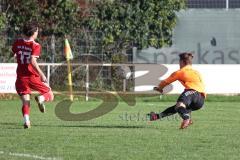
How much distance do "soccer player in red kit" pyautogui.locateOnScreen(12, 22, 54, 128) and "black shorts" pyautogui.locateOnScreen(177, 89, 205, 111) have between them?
2.41 metres

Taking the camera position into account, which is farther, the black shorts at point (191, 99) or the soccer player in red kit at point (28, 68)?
the black shorts at point (191, 99)

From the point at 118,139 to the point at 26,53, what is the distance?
291cm

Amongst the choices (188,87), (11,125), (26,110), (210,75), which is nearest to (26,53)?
(26,110)

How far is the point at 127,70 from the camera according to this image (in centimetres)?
2903

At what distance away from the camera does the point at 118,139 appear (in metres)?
11.7

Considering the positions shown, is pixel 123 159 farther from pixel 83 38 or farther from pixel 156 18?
pixel 156 18

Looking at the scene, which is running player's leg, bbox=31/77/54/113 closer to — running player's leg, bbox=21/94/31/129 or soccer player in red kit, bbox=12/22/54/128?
soccer player in red kit, bbox=12/22/54/128

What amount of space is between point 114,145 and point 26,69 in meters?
3.63

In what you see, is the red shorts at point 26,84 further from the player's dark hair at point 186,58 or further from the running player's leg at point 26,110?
the player's dark hair at point 186,58

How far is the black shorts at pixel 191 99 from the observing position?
1404 cm

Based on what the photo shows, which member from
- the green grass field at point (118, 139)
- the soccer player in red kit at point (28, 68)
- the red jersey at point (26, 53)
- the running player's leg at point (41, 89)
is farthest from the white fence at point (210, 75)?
the red jersey at point (26, 53)

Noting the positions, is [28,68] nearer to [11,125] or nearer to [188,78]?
[11,125]

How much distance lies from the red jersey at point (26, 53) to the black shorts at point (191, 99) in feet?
8.61

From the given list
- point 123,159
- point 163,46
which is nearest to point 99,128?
point 123,159
